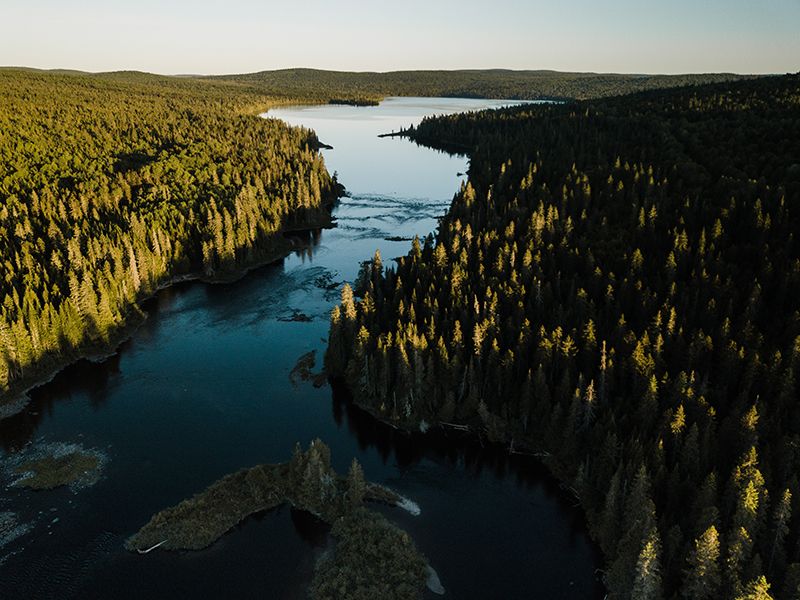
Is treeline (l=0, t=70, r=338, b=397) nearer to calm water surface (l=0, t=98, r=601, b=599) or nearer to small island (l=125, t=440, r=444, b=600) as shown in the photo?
calm water surface (l=0, t=98, r=601, b=599)

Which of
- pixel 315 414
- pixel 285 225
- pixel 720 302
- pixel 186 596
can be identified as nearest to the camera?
pixel 186 596

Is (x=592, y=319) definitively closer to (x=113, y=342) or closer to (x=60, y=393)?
(x=113, y=342)

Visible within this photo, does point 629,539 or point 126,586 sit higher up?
point 629,539

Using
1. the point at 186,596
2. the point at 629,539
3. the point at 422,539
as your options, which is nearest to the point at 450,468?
the point at 422,539

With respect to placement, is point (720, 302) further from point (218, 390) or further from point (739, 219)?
point (218, 390)

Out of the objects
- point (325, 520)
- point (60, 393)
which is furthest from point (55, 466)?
point (325, 520)

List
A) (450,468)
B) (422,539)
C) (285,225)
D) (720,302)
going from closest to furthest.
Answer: (422,539) → (450,468) → (720,302) → (285,225)

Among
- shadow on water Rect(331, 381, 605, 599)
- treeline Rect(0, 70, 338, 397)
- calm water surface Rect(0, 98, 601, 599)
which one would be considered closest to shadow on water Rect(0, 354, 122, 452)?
calm water surface Rect(0, 98, 601, 599)

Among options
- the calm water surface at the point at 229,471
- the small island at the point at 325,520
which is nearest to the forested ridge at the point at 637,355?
the calm water surface at the point at 229,471
